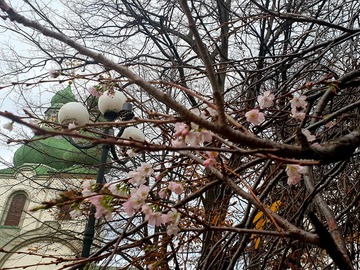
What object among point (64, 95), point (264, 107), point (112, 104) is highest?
point (64, 95)

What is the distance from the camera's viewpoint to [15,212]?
52.6 ft

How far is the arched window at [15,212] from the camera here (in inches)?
627

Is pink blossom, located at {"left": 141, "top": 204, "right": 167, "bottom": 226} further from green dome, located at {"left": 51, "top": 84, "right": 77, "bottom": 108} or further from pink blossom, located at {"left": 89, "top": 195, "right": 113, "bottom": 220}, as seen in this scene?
green dome, located at {"left": 51, "top": 84, "right": 77, "bottom": 108}

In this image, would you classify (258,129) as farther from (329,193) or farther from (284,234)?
(329,193)

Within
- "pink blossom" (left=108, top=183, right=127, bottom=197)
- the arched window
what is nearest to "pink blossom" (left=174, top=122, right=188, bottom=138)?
"pink blossom" (left=108, top=183, right=127, bottom=197)

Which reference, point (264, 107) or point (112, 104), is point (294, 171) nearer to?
point (264, 107)

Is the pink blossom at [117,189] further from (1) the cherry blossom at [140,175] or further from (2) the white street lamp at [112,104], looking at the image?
(2) the white street lamp at [112,104]

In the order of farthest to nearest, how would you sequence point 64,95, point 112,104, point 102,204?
1. point 64,95
2. point 112,104
3. point 102,204

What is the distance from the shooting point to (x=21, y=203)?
54.0 feet

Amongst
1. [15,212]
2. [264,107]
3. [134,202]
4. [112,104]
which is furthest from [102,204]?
[15,212]

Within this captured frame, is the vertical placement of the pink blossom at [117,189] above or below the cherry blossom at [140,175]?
below

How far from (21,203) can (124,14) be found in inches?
545

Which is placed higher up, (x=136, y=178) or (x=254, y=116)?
(x=254, y=116)

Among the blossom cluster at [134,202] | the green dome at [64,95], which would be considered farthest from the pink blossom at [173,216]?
the green dome at [64,95]
